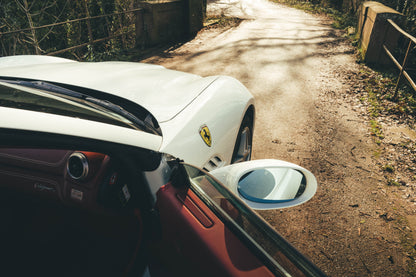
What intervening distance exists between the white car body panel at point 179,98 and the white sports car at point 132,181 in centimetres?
1

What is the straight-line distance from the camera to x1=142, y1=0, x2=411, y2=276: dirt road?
106 inches

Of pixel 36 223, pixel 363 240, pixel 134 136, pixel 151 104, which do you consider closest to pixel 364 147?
pixel 363 240

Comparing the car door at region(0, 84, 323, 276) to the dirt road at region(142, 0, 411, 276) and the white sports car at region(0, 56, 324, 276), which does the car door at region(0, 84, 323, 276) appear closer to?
the white sports car at region(0, 56, 324, 276)

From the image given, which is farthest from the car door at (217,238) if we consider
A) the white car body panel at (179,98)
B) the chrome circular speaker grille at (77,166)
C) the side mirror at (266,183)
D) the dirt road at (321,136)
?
the dirt road at (321,136)

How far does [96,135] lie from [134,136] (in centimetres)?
18

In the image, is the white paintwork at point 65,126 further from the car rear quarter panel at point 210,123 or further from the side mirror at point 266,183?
the side mirror at point 266,183

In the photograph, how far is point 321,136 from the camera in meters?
4.43

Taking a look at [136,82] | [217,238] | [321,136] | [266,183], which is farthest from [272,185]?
[321,136]

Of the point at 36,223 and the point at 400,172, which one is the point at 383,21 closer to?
the point at 400,172

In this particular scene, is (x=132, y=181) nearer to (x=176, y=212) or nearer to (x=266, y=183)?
(x=176, y=212)

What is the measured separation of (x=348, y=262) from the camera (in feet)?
8.34

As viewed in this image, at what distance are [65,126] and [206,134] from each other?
1089mm

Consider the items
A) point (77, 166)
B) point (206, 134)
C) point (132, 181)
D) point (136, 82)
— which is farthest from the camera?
point (136, 82)

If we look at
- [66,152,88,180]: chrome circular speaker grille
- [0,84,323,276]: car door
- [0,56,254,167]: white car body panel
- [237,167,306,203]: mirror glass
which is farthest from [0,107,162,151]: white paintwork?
[237,167,306,203]: mirror glass
